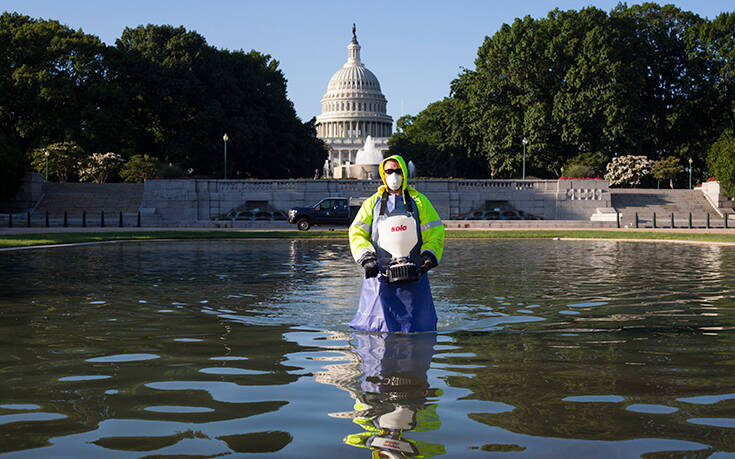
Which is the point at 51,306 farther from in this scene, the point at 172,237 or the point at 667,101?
the point at 667,101

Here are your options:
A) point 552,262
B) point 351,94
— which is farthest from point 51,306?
point 351,94

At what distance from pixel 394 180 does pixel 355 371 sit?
2208 millimetres

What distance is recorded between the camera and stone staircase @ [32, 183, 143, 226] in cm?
4447

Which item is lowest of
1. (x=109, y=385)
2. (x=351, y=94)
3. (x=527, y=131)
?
(x=109, y=385)

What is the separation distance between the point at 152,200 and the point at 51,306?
37.1m

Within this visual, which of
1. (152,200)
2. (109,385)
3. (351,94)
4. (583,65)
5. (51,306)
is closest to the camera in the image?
(109,385)

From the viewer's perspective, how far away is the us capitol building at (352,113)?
14950cm

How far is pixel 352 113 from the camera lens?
150625 millimetres

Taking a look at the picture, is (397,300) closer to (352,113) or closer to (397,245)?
(397,245)

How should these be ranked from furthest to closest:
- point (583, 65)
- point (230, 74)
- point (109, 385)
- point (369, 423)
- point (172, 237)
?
point (230, 74)
point (583, 65)
point (172, 237)
point (109, 385)
point (369, 423)

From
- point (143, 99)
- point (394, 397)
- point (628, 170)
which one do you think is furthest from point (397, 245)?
point (143, 99)

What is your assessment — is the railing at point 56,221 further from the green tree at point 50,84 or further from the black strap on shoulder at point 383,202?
the black strap on shoulder at point 383,202

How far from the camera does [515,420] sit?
14.8 ft

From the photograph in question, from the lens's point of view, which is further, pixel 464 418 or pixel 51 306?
pixel 51 306
